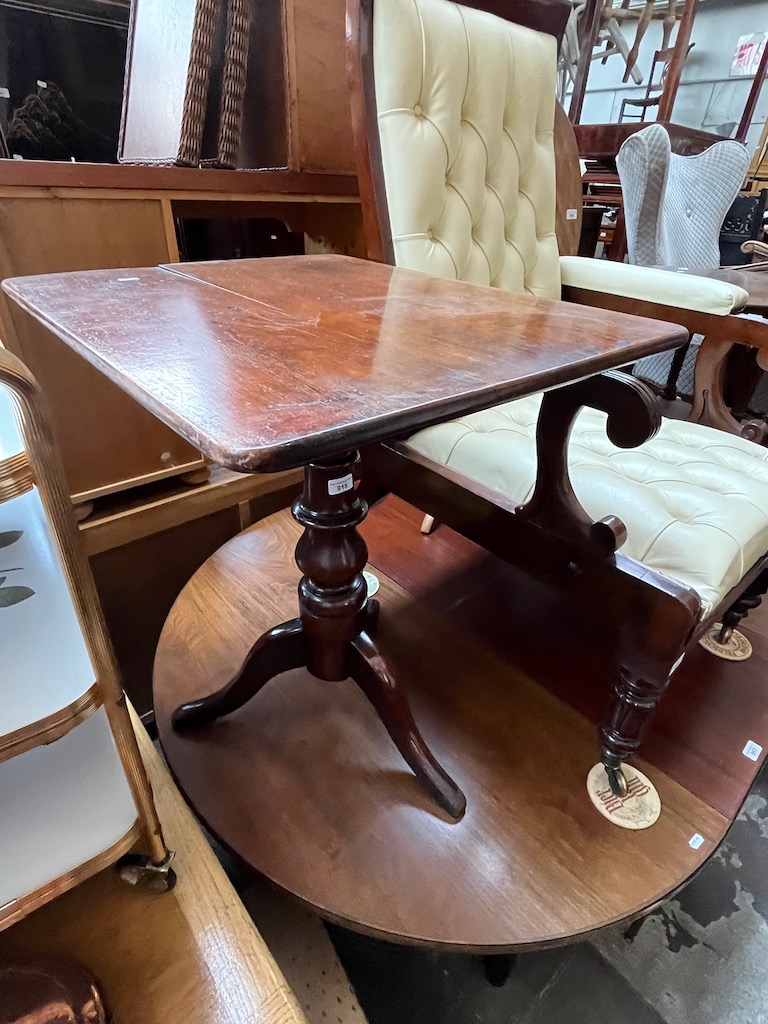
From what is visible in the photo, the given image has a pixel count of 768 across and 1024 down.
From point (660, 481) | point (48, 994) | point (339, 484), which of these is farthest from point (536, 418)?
point (48, 994)

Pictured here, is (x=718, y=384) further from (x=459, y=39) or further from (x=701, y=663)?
(x=459, y=39)

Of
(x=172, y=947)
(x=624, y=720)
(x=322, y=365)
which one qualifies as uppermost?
(x=322, y=365)

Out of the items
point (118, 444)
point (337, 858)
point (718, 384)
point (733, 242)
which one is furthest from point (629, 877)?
point (733, 242)

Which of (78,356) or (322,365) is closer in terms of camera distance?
(322,365)

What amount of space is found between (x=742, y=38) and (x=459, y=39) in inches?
237

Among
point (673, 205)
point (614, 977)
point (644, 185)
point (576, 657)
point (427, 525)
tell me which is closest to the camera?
point (614, 977)

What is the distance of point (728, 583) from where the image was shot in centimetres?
63

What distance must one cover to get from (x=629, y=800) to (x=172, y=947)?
1.70 feet

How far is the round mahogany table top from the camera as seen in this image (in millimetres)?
588

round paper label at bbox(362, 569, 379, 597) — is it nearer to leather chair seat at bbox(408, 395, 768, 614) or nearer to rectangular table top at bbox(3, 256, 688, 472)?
leather chair seat at bbox(408, 395, 768, 614)

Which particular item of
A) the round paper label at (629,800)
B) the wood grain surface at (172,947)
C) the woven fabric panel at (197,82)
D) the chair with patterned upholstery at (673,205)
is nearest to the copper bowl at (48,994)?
the wood grain surface at (172,947)

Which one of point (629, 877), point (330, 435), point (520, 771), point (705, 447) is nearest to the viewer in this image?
point (330, 435)

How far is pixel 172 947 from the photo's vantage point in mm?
563

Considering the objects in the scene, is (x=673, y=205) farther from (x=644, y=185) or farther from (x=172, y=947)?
(x=172, y=947)
